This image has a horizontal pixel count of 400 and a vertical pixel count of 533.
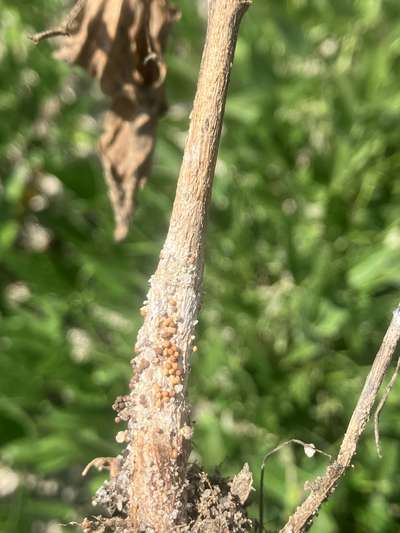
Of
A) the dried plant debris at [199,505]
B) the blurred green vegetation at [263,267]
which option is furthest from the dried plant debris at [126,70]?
the blurred green vegetation at [263,267]

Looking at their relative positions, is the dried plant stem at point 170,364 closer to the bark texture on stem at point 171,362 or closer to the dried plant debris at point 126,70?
the bark texture on stem at point 171,362

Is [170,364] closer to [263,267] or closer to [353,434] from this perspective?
[353,434]

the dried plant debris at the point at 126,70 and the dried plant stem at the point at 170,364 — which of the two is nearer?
the dried plant stem at the point at 170,364

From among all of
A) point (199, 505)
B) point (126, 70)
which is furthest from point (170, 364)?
point (126, 70)

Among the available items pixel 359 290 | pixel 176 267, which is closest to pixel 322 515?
pixel 359 290

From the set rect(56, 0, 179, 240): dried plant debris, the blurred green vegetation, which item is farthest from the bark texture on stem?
the blurred green vegetation

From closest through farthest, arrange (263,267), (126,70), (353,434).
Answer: (353,434)
(126,70)
(263,267)

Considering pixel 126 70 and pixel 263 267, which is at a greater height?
pixel 263 267
